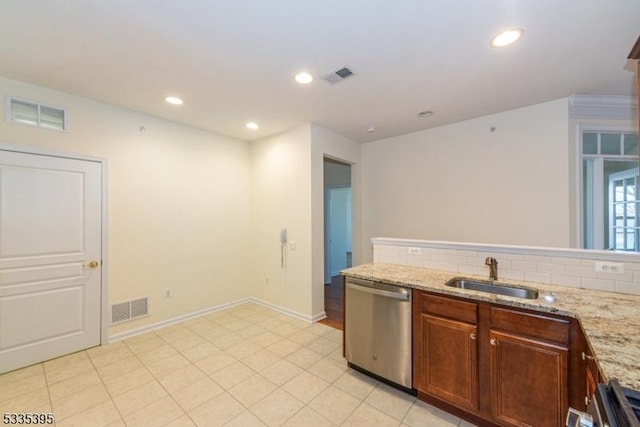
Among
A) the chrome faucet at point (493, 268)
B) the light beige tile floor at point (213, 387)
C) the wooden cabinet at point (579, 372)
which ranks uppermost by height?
the chrome faucet at point (493, 268)

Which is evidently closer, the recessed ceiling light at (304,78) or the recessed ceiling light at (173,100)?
the recessed ceiling light at (304,78)

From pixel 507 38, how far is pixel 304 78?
166 centimetres

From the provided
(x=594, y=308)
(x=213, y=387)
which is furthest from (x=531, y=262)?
(x=213, y=387)

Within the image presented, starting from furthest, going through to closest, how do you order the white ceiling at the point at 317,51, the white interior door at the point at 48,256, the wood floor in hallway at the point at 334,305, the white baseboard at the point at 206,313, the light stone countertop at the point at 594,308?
1. the wood floor in hallway at the point at 334,305
2. the white baseboard at the point at 206,313
3. the white interior door at the point at 48,256
4. the white ceiling at the point at 317,51
5. the light stone countertop at the point at 594,308

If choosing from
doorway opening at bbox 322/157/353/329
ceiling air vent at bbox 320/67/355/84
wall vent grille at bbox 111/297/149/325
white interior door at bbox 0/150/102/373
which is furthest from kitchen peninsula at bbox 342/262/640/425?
white interior door at bbox 0/150/102/373

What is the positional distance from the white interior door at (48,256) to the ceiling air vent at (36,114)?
337 millimetres

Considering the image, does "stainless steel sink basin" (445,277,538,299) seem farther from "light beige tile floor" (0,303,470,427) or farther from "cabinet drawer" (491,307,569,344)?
"light beige tile floor" (0,303,470,427)

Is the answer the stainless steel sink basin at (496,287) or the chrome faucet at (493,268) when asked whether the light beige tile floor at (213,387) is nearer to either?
the stainless steel sink basin at (496,287)

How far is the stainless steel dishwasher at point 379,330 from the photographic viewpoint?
221cm

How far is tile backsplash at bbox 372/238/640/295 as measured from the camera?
1904 millimetres

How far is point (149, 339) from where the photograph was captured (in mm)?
3252

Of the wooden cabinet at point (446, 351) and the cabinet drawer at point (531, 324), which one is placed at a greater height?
the cabinet drawer at point (531, 324)

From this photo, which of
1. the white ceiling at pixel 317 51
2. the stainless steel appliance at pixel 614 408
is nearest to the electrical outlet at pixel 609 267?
the stainless steel appliance at pixel 614 408

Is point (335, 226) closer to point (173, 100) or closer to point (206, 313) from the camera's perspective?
point (206, 313)
